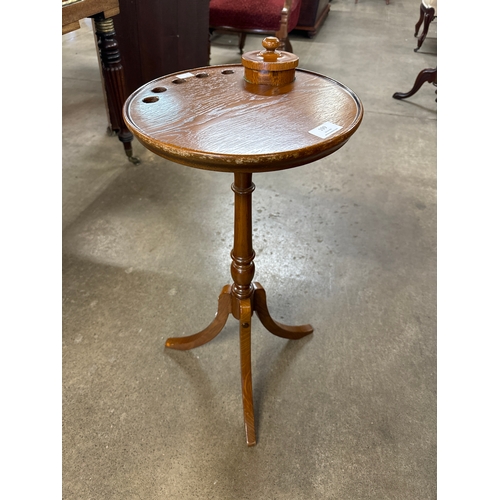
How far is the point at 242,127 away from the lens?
850 millimetres

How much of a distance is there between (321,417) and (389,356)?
343mm

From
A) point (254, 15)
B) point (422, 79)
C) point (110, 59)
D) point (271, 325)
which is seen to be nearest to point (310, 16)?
point (254, 15)

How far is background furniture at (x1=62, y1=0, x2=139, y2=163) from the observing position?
153 centimetres

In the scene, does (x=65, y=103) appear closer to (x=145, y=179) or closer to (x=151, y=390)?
(x=145, y=179)

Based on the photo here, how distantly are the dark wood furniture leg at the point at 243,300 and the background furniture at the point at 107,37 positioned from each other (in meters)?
1.06

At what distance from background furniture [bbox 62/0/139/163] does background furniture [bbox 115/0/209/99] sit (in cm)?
30

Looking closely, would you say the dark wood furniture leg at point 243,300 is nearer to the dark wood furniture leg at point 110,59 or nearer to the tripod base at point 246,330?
the tripod base at point 246,330

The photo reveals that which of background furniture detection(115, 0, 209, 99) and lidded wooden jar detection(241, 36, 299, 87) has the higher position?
lidded wooden jar detection(241, 36, 299, 87)

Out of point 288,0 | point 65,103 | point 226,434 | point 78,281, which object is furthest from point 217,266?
point 288,0

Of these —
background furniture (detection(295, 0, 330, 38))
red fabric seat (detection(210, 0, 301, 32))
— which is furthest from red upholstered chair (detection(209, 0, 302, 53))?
background furniture (detection(295, 0, 330, 38))

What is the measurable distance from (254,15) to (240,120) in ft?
9.13

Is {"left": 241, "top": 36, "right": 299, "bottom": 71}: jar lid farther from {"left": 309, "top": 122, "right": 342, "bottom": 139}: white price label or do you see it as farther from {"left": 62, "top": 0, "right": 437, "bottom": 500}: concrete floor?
{"left": 62, "top": 0, "right": 437, "bottom": 500}: concrete floor

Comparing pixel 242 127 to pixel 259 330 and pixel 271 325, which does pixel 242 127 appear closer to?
pixel 271 325

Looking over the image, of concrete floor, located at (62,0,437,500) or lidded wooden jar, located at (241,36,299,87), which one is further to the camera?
concrete floor, located at (62,0,437,500)
